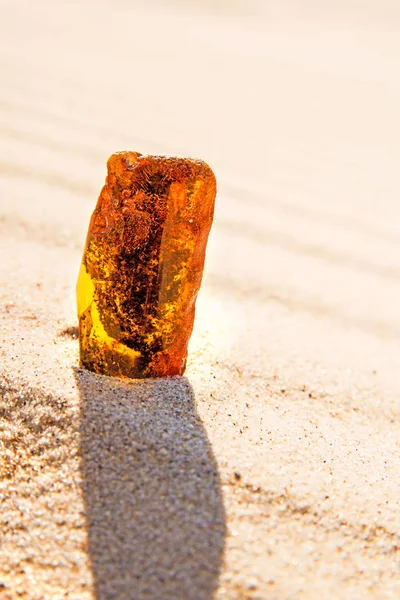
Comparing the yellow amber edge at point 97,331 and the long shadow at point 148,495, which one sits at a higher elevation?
the yellow amber edge at point 97,331

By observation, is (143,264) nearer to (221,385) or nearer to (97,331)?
(97,331)

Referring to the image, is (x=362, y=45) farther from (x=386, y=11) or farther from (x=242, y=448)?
(x=242, y=448)

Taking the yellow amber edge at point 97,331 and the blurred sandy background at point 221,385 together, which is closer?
the blurred sandy background at point 221,385

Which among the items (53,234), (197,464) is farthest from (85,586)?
(53,234)

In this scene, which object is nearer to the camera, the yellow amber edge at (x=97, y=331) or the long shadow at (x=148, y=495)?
the long shadow at (x=148, y=495)

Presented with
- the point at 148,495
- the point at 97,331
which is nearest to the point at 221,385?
the point at 97,331

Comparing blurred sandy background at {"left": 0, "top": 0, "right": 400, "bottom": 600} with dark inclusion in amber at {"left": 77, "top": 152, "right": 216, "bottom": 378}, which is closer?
blurred sandy background at {"left": 0, "top": 0, "right": 400, "bottom": 600}

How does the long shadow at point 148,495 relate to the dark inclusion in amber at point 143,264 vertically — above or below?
below
